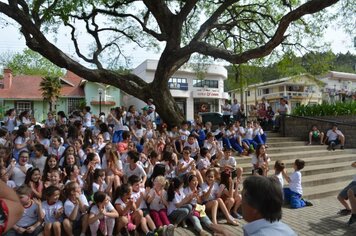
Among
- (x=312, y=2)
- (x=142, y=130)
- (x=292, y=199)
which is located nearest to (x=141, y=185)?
(x=292, y=199)

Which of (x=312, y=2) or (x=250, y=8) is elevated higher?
(x=250, y=8)

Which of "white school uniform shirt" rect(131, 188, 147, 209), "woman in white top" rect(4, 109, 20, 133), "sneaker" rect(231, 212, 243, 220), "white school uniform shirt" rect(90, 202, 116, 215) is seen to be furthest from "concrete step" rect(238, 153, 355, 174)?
"woman in white top" rect(4, 109, 20, 133)

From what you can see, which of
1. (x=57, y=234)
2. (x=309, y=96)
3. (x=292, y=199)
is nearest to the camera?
(x=57, y=234)

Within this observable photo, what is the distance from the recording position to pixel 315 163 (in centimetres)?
1162

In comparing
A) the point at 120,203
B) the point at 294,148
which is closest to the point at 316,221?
the point at 120,203

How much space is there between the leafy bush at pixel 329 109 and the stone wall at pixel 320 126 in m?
0.40

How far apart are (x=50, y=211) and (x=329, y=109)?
46.4ft

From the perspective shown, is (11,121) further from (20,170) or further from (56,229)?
(56,229)

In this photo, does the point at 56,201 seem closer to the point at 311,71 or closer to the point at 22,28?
the point at 22,28

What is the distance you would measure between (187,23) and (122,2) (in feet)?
13.3

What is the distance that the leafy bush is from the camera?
614 inches

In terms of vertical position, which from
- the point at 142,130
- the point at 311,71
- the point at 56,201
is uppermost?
the point at 311,71

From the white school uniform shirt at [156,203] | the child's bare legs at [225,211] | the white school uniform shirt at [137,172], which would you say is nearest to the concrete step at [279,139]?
the child's bare legs at [225,211]

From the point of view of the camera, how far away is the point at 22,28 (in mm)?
12211
